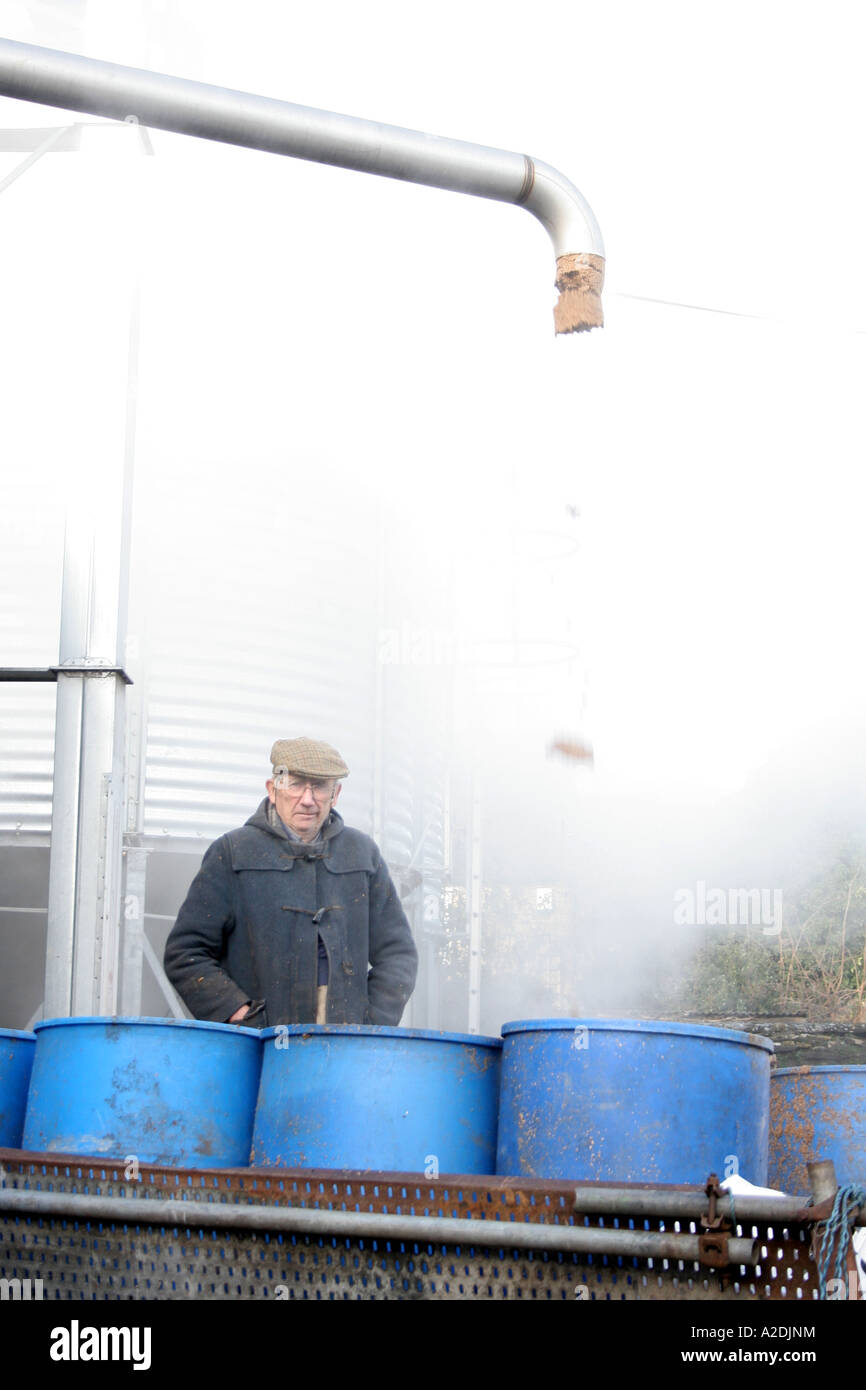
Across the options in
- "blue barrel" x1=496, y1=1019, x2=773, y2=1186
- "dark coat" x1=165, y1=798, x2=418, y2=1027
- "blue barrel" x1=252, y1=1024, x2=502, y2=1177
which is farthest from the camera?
"dark coat" x1=165, y1=798, x2=418, y2=1027

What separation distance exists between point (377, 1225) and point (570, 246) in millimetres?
2452

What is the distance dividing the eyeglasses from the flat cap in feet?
0.14

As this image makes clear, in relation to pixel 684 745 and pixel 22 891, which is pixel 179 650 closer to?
pixel 22 891

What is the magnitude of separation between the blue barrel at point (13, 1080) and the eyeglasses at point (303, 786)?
43.5 inches

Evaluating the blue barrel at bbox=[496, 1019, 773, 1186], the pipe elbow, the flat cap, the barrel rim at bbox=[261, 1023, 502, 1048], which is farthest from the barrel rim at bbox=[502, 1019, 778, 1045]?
the pipe elbow

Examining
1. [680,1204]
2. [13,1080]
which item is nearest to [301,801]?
[13,1080]

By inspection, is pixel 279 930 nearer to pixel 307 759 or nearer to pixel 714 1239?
pixel 307 759

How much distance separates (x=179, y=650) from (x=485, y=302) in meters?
3.31

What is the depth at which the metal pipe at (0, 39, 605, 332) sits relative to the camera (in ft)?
11.7

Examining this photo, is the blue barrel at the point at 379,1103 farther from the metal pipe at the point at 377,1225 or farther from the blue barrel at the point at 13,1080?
the blue barrel at the point at 13,1080

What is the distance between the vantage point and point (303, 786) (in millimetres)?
4402

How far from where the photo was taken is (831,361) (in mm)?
11391

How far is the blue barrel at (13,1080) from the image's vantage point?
3.50 meters

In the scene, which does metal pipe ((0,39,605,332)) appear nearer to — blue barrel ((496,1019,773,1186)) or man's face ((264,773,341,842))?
man's face ((264,773,341,842))
